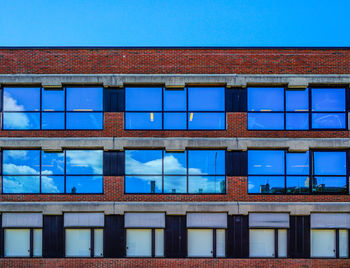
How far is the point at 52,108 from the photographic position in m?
15.5

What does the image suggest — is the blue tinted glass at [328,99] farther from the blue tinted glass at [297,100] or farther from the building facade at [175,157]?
the blue tinted glass at [297,100]

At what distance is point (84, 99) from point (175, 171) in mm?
5419

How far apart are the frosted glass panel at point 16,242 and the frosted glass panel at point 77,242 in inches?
72.9

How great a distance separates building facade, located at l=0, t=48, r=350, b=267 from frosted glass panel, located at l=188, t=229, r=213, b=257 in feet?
0.15

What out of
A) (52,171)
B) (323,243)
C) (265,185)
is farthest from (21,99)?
(323,243)

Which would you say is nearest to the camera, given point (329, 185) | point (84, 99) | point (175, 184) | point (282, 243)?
point (282, 243)

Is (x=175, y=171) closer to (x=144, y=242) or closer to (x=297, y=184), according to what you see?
(x=144, y=242)

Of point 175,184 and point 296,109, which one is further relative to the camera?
point 296,109

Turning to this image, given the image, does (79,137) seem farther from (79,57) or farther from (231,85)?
(231,85)

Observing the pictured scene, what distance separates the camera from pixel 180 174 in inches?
604

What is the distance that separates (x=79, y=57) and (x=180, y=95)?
198 inches

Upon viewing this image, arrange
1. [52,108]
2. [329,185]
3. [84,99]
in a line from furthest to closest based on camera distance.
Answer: [84,99] < [52,108] < [329,185]

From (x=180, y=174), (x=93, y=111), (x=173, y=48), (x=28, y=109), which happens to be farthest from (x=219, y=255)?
(x=28, y=109)

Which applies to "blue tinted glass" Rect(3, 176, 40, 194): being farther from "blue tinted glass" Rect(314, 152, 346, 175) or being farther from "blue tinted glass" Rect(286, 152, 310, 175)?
"blue tinted glass" Rect(314, 152, 346, 175)
